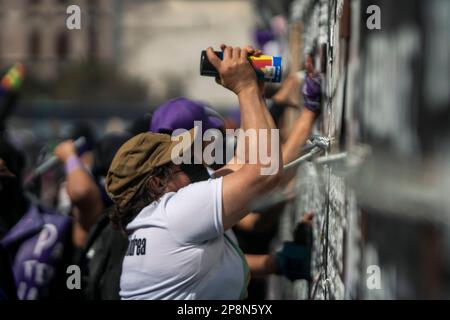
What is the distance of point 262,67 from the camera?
251 cm

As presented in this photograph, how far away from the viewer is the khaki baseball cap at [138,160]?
2.54 meters

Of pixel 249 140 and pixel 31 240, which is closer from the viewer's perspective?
pixel 249 140

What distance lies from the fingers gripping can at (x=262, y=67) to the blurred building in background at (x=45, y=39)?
167ft

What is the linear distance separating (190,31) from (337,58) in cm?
5287

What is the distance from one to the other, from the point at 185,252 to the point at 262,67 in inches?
21.6

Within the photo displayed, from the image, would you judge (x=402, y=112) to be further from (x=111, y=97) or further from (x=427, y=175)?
(x=111, y=97)

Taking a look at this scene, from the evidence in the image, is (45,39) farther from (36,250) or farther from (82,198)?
(36,250)

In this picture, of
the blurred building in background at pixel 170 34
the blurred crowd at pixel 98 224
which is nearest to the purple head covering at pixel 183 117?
the blurred crowd at pixel 98 224

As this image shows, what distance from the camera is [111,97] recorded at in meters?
54.3

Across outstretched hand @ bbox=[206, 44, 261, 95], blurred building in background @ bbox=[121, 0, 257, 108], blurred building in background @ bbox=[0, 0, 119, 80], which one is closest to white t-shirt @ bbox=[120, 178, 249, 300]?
outstretched hand @ bbox=[206, 44, 261, 95]

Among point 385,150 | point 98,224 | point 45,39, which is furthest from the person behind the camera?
point 45,39

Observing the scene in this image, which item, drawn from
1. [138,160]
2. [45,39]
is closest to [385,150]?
[138,160]

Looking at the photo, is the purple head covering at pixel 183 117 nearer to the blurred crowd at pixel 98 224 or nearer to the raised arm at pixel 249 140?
the blurred crowd at pixel 98 224

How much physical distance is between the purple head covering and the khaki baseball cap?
1.11 feet
